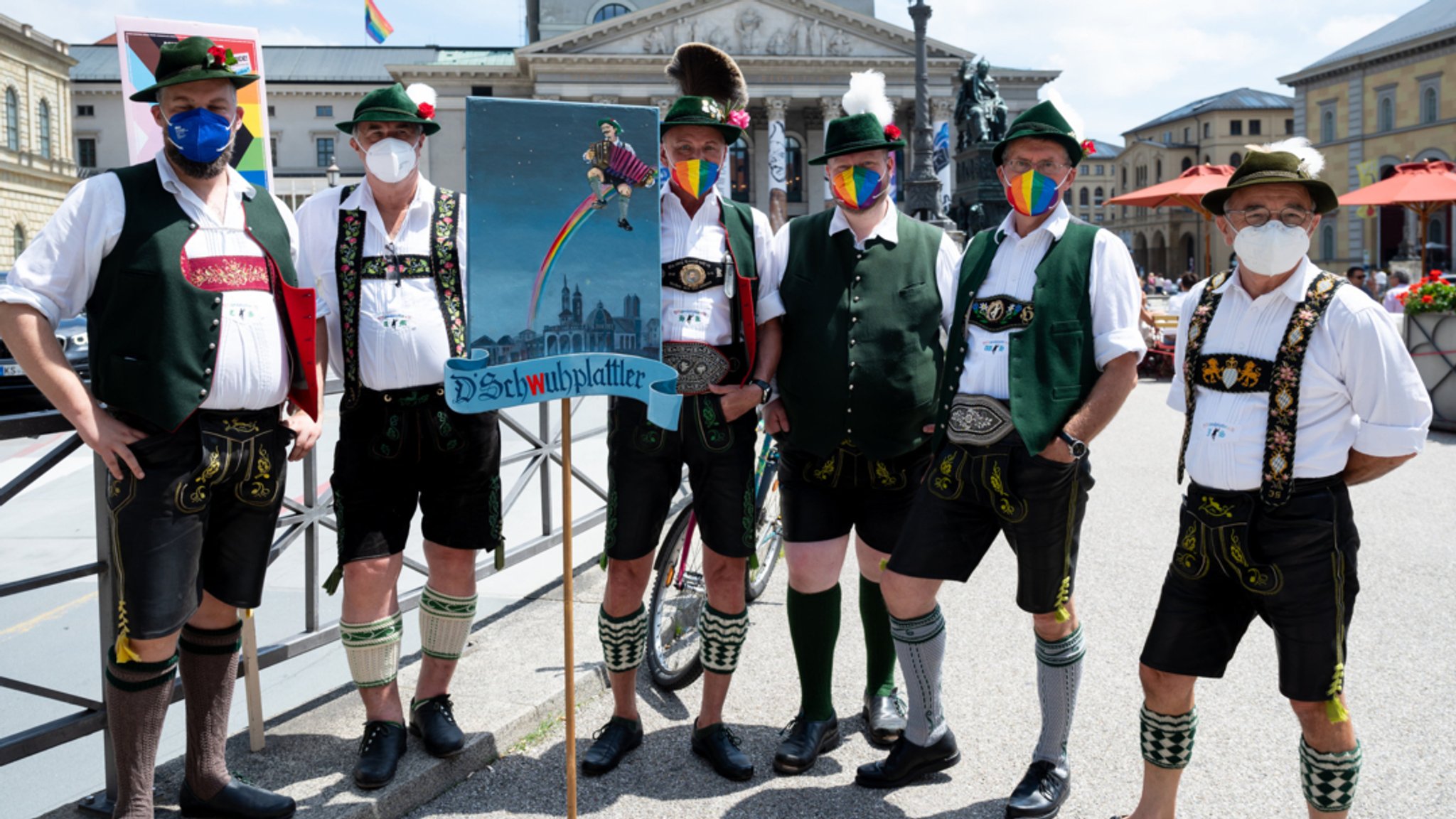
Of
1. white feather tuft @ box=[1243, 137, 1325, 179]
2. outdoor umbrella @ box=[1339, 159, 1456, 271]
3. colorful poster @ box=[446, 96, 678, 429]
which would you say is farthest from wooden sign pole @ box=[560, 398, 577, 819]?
outdoor umbrella @ box=[1339, 159, 1456, 271]

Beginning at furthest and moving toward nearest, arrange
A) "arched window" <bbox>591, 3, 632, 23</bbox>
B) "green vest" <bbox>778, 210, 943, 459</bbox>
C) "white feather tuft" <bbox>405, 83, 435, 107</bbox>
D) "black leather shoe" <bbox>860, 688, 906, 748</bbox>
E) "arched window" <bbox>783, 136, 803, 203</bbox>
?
"arched window" <bbox>591, 3, 632, 23</bbox>, "arched window" <bbox>783, 136, 803, 203</bbox>, "black leather shoe" <bbox>860, 688, 906, 748</bbox>, "green vest" <bbox>778, 210, 943, 459</bbox>, "white feather tuft" <bbox>405, 83, 435, 107</bbox>

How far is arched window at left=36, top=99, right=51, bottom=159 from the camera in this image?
160 feet

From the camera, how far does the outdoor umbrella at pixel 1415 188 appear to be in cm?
1605

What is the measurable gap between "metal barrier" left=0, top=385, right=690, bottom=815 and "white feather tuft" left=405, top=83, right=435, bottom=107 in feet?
4.63

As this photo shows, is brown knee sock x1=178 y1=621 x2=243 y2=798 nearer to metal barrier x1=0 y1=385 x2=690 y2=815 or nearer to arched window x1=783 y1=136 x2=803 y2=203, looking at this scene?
metal barrier x1=0 y1=385 x2=690 y2=815

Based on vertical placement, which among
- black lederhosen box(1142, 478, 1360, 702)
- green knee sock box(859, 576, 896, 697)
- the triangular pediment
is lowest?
green knee sock box(859, 576, 896, 697)

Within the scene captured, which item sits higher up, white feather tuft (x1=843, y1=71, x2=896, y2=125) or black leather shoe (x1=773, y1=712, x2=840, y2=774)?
white feather tuft (x1=843, y1=71, x2=896, y2=125)

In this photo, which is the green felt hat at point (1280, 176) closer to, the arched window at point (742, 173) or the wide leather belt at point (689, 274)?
the wide leather belt at point (689, 274)

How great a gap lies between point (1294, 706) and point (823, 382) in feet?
5.42

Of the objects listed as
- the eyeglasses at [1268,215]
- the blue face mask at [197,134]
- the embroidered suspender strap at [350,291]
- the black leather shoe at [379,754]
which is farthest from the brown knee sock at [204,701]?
the eyeglasses at [1268,215]

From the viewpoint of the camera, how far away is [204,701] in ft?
10.6

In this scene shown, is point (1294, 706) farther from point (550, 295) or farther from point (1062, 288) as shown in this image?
point (550, 295)

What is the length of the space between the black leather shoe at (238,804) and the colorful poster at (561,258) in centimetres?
134

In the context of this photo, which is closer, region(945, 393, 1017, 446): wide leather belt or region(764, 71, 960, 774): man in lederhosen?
region(945, 393, 1017, 446): wide leather belt
